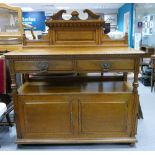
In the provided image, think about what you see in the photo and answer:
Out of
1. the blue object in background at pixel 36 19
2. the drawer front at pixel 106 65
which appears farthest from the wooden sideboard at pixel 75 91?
the blue object in background at pixel 36 19

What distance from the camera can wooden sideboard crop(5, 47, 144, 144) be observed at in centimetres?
184

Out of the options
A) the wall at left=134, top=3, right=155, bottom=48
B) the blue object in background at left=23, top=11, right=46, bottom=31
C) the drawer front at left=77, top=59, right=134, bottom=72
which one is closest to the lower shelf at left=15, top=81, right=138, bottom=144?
the drawer front at left=77, top=59, right=134, bottom=72

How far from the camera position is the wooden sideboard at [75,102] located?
1.84 m

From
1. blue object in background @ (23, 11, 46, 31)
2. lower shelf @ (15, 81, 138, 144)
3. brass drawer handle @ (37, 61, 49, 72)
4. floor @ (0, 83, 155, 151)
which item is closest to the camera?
brass drawer handle @ (37, 61, 49, 72)

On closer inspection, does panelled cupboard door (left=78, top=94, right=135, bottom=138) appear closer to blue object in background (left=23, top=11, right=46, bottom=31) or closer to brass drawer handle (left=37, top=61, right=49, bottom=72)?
brass drawer handle (left=37, top=61, right=49, bottom=72)

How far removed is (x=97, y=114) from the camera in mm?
2021

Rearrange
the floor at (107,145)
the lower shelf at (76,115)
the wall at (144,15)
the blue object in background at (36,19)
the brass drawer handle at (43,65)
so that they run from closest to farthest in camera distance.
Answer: the brass drawer handle at (43,65)
the lower shelf at (76,115)
the floor at (107,145)
the wall at (144,15)
the blue object in background at (36,19)

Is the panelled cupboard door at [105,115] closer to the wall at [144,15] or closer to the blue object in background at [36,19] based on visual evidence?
the wall at [144,15]

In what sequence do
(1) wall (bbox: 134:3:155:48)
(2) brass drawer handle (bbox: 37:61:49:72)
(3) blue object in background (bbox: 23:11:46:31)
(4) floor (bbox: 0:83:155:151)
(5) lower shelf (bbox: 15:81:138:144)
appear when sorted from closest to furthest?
1. (2) brass drawer handle (bbox: 37:61:49:72)
2. (5) lower shelf (bbox: 15:81:138:144)
3. (4) floor (bbox: 0:83:155:151)
4. (1) wall (bbox: 134:3:155:48)
5. (3) blue object in background (bbox: 23:11:46:31)

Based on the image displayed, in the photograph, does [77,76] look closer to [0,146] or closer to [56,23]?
[56,23]

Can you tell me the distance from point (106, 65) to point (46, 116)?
2.44 feet

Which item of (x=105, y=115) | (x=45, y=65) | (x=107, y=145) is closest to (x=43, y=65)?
(x=45, y=65)

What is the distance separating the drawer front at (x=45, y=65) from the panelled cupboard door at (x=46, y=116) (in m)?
0.27

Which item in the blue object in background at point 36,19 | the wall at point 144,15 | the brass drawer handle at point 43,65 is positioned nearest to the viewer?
the brass drawer handle at point 43,65
